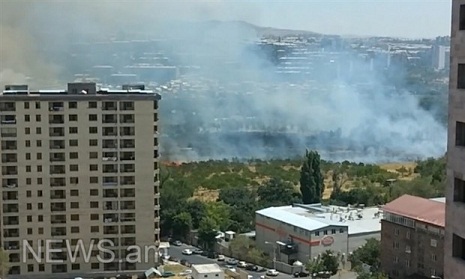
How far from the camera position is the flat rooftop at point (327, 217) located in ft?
22.1

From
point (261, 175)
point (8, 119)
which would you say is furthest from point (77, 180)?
point (261, 175)

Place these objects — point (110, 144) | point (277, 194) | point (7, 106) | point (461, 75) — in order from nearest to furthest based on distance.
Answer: point (461, 75)
point (7, 106)
point (110, 144)
point (277, 194)

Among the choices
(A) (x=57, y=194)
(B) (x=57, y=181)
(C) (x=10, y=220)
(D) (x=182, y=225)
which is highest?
(B) (x=57, y=181)

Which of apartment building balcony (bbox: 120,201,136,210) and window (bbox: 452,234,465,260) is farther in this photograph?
apartment building balcony (bbox: 120,201,136,210)

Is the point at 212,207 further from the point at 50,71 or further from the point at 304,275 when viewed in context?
the point at 50,71

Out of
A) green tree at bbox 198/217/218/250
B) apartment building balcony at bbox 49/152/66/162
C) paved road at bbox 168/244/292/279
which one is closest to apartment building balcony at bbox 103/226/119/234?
apartment building balcony at bbox 49/152/66/162

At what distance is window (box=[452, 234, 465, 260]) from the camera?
1.33 m

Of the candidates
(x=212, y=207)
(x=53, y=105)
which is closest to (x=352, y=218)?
(x=212, y=207)

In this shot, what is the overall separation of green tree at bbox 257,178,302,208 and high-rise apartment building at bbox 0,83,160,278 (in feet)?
11.7

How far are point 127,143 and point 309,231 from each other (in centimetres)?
184

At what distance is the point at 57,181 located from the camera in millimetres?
5727

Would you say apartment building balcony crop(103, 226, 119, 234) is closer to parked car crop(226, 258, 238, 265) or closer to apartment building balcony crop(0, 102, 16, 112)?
apartment building balcony crop(0, 102, 16, 112)

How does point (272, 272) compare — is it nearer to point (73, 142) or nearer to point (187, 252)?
point (187, 252)

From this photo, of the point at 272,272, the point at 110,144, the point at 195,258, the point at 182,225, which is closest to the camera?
the point at 110,144
